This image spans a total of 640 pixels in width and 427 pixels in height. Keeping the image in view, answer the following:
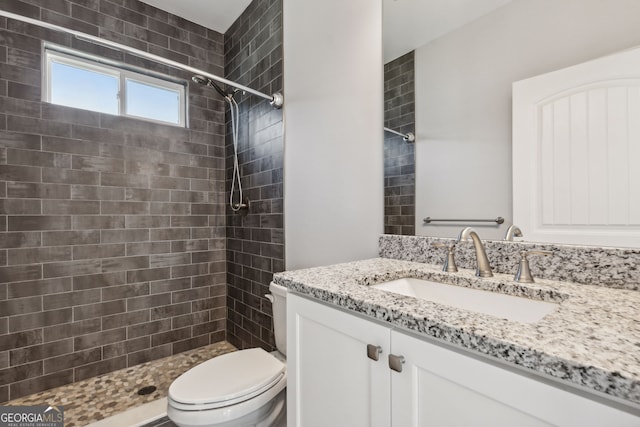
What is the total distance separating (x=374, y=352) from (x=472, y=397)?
0.70 ft

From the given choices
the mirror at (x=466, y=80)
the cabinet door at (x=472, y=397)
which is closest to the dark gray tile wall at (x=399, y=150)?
the mirror at (x=466, y=80)

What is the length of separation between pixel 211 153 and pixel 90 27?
116 cm

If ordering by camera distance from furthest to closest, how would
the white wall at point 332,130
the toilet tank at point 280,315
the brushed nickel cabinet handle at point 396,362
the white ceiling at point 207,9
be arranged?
the white ceiling at point 207,9
the toilet tank at point 280,315
the white wall at point 332,130
the brushed nickel cabinet handle at point 396,362

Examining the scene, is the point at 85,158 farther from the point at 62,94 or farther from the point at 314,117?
the point at 314,117

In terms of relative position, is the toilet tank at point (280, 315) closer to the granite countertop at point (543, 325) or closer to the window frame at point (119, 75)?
the granite countertop at point (543, 325)

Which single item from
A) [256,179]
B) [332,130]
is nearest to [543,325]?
[332,130]

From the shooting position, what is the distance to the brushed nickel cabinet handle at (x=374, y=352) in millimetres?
700

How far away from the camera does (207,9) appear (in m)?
2.41

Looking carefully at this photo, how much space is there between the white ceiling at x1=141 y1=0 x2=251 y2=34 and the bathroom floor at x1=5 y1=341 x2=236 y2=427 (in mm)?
2780

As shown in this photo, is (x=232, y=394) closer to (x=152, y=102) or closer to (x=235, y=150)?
(x=235, y=150)

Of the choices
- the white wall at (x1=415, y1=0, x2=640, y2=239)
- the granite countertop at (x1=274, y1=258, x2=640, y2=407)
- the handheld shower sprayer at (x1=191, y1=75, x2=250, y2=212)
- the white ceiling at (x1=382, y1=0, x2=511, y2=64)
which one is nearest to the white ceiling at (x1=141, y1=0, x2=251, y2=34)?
the handheld shower sprayer at (x1=191, y1=75, x2=250, y2=212)

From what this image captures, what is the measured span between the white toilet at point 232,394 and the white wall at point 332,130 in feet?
2.10

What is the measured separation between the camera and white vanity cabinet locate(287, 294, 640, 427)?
47cm

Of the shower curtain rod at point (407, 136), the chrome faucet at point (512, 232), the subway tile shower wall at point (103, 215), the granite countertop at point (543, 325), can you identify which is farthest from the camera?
the subway tile shower wall at point (103, 215)
